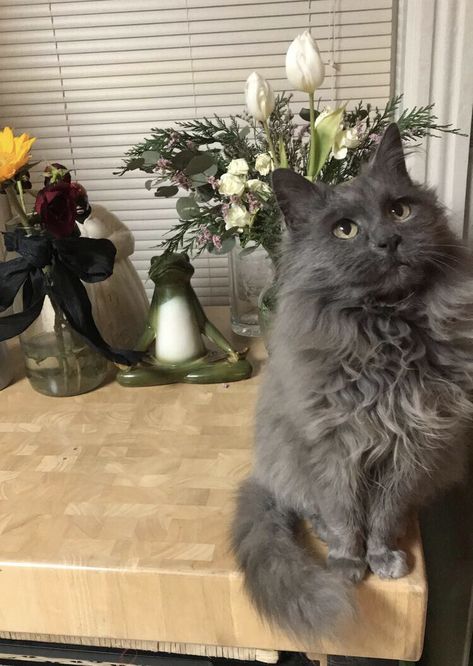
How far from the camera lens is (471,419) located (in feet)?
2.62

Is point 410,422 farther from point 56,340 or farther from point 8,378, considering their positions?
point 8,378

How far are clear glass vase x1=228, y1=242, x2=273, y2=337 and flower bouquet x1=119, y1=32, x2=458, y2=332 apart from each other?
15cm

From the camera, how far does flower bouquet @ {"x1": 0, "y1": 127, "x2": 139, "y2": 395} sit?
102 centimetres

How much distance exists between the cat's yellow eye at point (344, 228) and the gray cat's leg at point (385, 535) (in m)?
0.33

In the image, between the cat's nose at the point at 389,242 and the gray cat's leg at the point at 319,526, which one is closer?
the cat's nose at the point at 389,242

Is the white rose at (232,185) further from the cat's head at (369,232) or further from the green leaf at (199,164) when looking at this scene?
the cat's head at (369,232)

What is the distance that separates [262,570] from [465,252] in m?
0.48

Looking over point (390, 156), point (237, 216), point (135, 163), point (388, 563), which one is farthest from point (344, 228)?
point (135, 163)

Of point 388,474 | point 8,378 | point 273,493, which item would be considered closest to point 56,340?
point 8,378

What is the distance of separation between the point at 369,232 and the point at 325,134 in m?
0.36

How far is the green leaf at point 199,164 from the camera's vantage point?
3.48ft

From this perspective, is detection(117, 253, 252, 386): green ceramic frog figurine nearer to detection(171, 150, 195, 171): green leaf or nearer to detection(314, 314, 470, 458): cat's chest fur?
detection(171, 150, 195, 171): green leaf

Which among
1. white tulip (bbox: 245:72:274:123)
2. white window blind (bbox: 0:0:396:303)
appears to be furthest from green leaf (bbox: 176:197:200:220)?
white window blind (bbox: 0:0:396:303)

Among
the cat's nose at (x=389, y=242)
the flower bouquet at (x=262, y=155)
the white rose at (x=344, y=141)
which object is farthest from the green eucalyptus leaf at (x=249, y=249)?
the cat's nose at (x=389, y=242)
